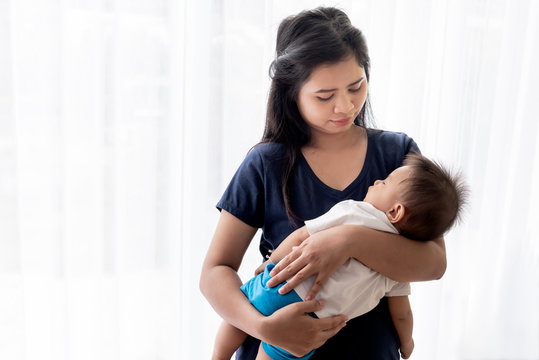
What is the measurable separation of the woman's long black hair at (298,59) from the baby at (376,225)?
0.13 m

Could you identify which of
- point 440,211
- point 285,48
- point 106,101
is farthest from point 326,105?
point 106,101

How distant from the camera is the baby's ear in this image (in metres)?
1.11

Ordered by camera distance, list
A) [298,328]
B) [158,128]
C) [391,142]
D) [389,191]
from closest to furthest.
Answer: [298,328] → [389,191] → [391,142] → [158,128]

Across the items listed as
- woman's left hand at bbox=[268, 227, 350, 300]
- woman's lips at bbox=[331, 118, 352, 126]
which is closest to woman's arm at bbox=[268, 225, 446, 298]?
woman's left hand at bbox=[268, 227, 350, 300]

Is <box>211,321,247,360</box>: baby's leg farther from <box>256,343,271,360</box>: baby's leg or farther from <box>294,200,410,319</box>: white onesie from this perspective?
<box>294,200,410,319</box>: white onesie

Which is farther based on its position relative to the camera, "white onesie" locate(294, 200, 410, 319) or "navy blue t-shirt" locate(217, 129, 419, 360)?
"navy blue t-shirt" locate(217, 129, 419, 360)

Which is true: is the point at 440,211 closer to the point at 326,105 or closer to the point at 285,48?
the point at 326,105

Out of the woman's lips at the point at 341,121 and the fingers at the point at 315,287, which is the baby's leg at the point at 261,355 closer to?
the fingers at the point at 315,287

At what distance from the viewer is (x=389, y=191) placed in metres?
1.14

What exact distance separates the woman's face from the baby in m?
0.17

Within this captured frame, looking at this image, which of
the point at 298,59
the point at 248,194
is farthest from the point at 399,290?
the point at 298,59

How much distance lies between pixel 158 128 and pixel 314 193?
2.20 ft

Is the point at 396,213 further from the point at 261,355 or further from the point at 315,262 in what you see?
the point at 261,355

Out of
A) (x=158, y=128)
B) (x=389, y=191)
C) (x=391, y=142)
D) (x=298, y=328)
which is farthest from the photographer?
(x=158, y=128)
